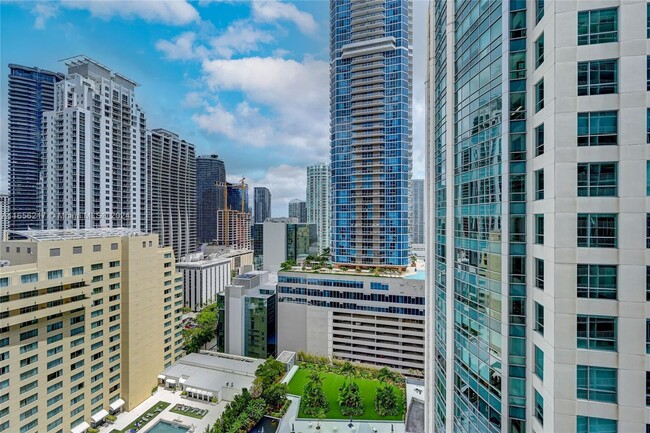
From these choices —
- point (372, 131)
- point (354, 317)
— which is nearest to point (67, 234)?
point (354, 317)

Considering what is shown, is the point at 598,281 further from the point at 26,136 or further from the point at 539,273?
the point at 26,136

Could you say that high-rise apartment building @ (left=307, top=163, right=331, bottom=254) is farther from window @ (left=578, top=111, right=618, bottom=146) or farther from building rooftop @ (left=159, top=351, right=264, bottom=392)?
window @ (left=578, top=111, right=618, bottom=146)

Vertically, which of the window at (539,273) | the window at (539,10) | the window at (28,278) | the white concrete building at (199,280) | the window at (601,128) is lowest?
the white concrete building at (199,280)

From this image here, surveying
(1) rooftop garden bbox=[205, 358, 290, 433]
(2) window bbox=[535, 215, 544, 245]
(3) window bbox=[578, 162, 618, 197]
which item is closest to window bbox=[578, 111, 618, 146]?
(3) window bbox=[578, 162, 618, 197]

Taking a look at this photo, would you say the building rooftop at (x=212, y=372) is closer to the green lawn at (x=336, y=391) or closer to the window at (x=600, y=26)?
the green lawn at (x=336, y=391)

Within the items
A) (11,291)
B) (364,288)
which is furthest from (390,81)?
(11,291)

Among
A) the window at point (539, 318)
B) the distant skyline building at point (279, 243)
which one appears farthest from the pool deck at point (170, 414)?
the distant skyline building at point (279, 243)

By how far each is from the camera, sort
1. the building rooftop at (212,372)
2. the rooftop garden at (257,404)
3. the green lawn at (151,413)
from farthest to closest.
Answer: the building rooftop at (212,372)
the green lawn at (151,413)
the rooftop garden at (257,404)
